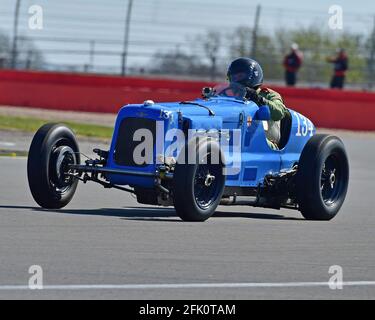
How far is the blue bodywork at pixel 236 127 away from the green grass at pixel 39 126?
11.1 m

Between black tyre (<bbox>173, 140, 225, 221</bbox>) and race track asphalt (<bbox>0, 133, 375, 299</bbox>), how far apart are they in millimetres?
136

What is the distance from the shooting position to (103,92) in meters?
33.0

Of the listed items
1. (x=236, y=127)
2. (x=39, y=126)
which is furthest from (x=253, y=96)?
(x=39, y=126)

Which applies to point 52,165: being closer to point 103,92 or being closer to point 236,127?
point 236,127

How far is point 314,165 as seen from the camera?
13.0 m

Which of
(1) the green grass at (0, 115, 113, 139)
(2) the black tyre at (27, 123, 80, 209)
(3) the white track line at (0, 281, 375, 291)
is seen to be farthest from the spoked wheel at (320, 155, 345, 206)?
(1) the green grass at (0, 115, 113, 139)

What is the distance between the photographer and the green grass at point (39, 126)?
82.0 ft

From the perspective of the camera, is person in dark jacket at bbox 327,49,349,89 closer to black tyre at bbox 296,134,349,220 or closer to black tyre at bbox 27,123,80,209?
black tyre at bbox 296,134,349,220

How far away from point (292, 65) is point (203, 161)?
24366mm

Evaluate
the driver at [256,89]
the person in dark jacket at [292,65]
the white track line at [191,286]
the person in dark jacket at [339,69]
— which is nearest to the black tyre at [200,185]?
the driver at [256,89]

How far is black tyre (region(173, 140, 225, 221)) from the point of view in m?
11.9

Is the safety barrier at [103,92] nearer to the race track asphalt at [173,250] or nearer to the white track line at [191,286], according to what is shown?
the race track asphalt at [173,250]

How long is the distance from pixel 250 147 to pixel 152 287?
4.63 m

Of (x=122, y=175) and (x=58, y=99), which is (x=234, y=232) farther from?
(x=58, y=99)
